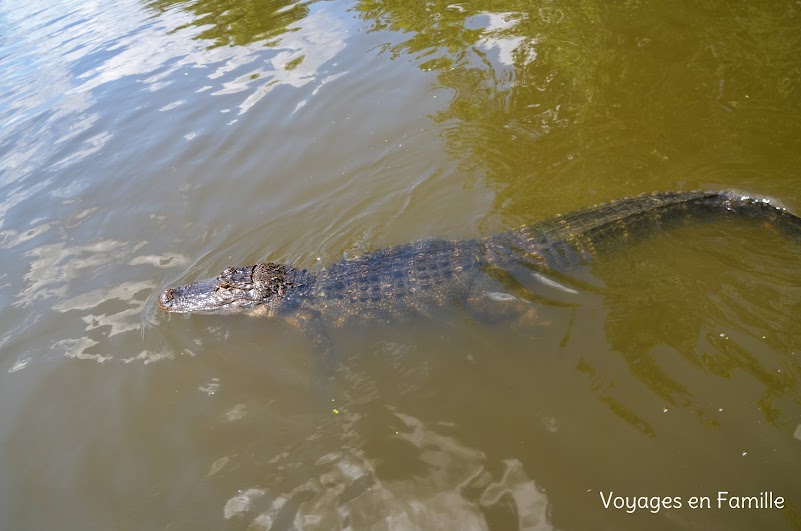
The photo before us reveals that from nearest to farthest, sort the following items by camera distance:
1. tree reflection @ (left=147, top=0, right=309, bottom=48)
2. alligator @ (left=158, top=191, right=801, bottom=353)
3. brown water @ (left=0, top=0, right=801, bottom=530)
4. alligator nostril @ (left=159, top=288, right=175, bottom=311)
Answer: brown water @ (left=0, top=0, right=801, bottom=530), alligator @ (left=158, top=191, right=801, bottom=353), alligator nostril @ (left=159, top=288, right=175, bottom=311), tree reflection @ (left=147, top=0, right=309, bottom=48)

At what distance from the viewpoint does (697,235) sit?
189 inches

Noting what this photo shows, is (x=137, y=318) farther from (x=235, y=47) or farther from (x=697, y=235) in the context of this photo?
(x=235, y=47)

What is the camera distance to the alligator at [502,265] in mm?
4719

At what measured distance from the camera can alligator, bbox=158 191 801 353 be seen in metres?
4.72

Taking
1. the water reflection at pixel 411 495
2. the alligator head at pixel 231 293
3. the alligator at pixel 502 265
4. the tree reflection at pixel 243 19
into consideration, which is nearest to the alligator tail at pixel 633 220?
the alligator at pixel 502 265

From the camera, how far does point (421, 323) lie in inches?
187

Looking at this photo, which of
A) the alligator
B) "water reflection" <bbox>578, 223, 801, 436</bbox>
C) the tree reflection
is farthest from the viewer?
the tree reflection

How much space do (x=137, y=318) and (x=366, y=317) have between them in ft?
8.24

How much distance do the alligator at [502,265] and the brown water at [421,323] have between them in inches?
6.7

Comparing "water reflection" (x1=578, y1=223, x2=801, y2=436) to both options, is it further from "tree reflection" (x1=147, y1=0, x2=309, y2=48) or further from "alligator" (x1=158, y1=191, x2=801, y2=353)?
"tree reflection" (x1=147, y1=0, x2=309, y2=48)

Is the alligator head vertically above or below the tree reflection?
below

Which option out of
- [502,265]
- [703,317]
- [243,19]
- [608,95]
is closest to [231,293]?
[502,265]

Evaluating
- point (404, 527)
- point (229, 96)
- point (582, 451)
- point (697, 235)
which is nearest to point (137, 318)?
point (404, 527)

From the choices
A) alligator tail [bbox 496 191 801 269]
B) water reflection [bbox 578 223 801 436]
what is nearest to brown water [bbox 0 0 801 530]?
water reflection [bbox 578 223 801 436]
